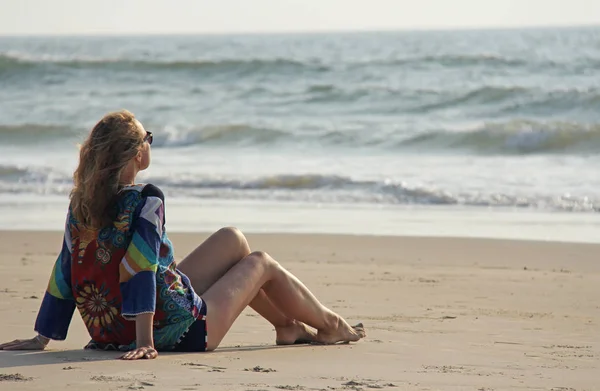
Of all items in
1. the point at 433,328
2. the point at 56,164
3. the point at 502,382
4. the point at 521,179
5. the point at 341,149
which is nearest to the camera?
the point at 502,382

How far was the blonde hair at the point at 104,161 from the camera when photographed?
3.80 m

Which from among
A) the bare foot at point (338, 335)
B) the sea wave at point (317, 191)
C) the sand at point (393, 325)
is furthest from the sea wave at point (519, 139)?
the bare foot at point (338, 335)

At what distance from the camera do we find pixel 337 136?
18.8m

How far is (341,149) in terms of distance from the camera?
17.6 meters

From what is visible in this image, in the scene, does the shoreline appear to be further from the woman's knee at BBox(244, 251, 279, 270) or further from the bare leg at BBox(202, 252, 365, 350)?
the woman's knee at BBox(244, 251, 279, 270)

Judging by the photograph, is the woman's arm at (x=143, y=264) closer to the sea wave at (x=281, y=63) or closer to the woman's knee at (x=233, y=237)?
the woman's knee at (x=233, y=237)

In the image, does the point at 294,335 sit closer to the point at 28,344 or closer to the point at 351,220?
the point at 28,344

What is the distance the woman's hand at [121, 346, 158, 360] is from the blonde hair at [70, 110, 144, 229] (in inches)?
20.4

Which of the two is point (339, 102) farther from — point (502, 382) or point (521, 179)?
point (502, 382)

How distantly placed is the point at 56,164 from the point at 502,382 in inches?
474

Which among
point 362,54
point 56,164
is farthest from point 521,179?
point 362,54

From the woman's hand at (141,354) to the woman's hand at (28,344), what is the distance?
19.7 inches

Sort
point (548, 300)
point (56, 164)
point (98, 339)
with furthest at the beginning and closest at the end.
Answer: point (56, 164)
point (548, 300)
point (98, 339)

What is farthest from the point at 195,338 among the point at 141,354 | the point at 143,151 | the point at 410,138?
the point at 410,138
